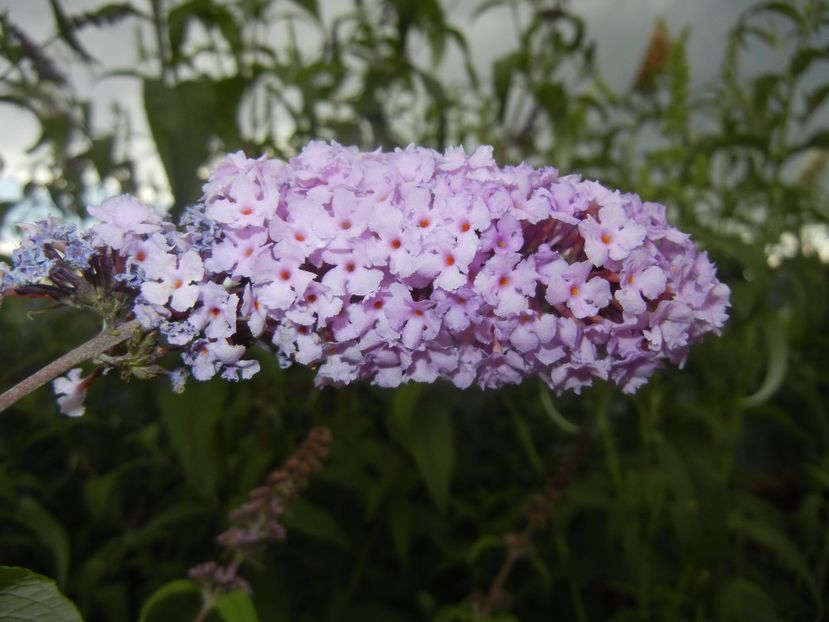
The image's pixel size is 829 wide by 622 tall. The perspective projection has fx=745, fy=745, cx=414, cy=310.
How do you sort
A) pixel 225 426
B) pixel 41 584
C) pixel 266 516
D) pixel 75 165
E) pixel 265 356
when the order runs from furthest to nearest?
pixel 75 165 < pixel 225 426 < pixel 265 356 < pixel 266 516 < pixel 41 584

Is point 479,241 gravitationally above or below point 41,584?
above

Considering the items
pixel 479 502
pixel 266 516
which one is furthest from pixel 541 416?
pixel 266 516

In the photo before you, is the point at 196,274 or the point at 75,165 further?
the point at 75,165

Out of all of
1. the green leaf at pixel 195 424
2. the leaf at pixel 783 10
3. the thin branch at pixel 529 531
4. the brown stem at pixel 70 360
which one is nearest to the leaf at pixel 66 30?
the green leaf at pixel 195 424

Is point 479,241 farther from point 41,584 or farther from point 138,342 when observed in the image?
point 41,584

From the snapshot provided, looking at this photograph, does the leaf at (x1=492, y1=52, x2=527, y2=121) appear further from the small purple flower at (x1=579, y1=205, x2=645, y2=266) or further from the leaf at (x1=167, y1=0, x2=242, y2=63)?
the small purple flower at (x1=579, y1=205, x2=645, y2=266)

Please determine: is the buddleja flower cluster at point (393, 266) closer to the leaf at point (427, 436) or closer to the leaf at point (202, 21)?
the leaf at point (427, 436)

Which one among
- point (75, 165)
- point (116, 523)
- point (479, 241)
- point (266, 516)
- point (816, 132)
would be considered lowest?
point (116, 523)

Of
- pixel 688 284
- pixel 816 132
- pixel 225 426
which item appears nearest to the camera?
pixel 688 284
